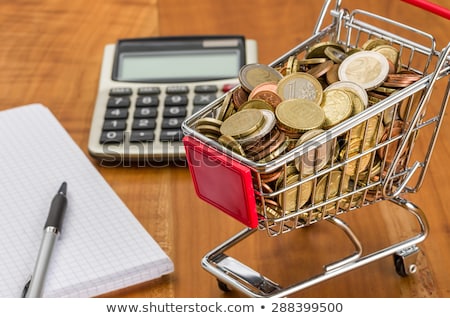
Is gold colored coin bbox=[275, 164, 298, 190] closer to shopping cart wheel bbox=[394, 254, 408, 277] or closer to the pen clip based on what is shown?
shopping cart wheel bbox=[394, 254, 408, 277]

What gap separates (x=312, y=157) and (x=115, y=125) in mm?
411

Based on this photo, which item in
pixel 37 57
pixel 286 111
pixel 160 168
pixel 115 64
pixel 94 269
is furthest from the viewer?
pixel 37 57

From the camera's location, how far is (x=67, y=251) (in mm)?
1000

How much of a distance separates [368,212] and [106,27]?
0.60m

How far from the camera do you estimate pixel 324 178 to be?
0.84m

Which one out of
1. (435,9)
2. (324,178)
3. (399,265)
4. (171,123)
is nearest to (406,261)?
(399,265)

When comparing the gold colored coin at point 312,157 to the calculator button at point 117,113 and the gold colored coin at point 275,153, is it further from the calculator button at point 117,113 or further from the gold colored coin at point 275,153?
the calculator button at point 117,113

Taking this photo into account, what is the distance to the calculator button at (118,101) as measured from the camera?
1187 mm

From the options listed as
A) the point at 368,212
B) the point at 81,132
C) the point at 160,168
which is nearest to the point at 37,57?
the point at 81,132

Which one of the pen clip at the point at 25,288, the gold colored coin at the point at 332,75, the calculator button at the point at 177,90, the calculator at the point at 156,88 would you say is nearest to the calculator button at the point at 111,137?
the calculator at the point at 156,88

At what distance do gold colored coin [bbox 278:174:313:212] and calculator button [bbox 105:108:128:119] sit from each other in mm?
394

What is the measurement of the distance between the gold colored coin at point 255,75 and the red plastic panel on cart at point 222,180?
0.31 feet

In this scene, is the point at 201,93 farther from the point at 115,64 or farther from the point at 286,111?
the point at 286,111
